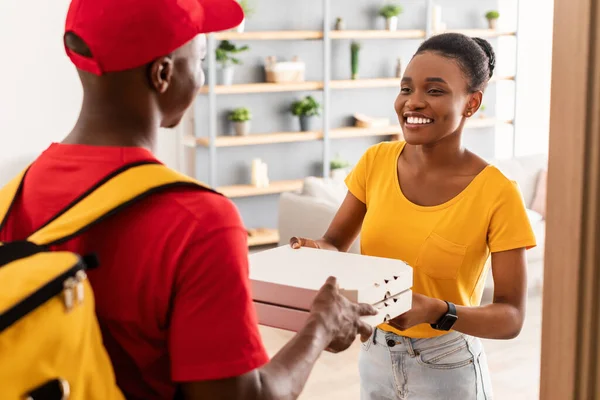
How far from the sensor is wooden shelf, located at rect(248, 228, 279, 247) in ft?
20.5

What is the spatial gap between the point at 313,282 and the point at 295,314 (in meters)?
0.06

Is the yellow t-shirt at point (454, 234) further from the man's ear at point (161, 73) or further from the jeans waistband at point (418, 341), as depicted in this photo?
the man's ear at point (161, 73)

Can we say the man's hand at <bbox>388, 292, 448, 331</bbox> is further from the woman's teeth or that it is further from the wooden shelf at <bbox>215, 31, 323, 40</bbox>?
the wooden shelf at <bbox>215, 31, 323, 40</bbox>

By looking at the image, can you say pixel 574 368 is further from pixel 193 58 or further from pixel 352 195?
pixel 352 195

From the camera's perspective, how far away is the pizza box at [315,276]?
1.23 meters

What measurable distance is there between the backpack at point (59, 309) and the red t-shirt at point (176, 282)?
27 mm

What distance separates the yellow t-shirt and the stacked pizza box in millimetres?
235

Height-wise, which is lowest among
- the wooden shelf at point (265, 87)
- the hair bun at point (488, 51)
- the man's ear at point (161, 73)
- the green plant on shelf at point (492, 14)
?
the wooden shelf at point (265, 87)

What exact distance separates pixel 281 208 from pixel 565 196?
4012mm

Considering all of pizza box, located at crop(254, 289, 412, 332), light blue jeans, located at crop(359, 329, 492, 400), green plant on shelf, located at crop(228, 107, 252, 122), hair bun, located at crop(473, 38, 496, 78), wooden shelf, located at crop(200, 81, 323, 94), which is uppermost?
hair bun, located at crop(473, 38, 496, 78)

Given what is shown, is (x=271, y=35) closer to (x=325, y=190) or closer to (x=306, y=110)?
(x=306, y=110)

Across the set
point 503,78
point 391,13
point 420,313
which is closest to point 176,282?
point 420,313

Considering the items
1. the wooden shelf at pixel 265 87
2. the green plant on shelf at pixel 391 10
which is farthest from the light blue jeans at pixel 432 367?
the green plant on shelf at pixel 391 10

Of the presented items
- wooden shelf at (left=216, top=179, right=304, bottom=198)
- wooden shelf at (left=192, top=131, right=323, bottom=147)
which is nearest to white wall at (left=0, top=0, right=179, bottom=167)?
wooden shelf at (left=192, top=131, right=323, bottom=147)
